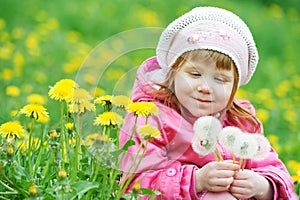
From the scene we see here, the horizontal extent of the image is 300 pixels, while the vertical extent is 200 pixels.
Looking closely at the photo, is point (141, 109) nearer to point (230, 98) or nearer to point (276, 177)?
point (230, 98)

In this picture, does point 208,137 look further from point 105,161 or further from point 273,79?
point 273,79

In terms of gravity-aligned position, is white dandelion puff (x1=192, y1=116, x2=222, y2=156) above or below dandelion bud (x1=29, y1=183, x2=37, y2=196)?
above

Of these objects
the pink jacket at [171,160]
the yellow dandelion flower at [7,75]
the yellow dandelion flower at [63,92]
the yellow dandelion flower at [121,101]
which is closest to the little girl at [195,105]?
the pink jacket at [171,160]

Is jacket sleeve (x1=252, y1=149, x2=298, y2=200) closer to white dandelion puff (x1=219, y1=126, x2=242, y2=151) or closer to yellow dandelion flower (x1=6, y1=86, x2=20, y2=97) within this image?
white dandelion puff (x1=219, y1=126, x2=242, y2=151)

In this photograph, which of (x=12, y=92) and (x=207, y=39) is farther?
(x=12, y=92)

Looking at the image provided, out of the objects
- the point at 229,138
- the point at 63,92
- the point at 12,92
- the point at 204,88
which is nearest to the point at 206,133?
the point at 229,138

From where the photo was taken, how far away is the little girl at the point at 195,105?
2.32 metres

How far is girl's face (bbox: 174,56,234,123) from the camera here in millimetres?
2385

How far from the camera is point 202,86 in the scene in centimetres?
238

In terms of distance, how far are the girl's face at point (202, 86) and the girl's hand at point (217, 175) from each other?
23 centimetres

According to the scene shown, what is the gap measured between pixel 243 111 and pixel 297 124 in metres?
2.64

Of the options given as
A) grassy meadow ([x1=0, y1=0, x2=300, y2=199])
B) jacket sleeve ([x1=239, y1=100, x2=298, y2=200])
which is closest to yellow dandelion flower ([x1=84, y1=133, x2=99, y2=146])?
grassy meadow ([x1=0, y1=0, x2=300, y2=199])

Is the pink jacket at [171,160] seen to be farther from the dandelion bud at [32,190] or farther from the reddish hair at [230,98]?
the dandelion bud at [32,190]

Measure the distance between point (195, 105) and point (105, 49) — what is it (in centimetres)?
37
